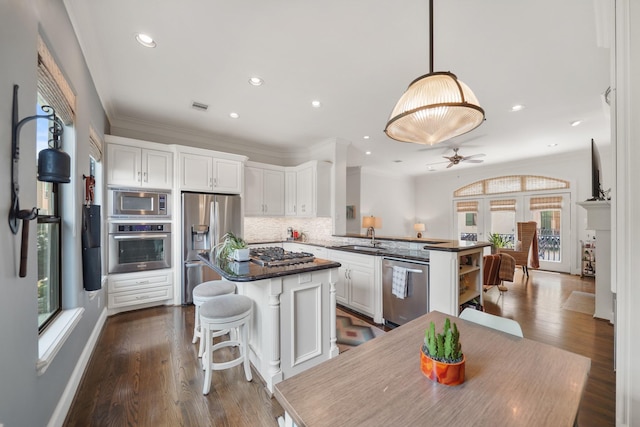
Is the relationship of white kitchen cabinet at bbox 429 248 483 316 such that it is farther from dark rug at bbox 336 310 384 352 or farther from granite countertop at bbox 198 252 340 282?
granite countertop at bbox 198 252 340 282

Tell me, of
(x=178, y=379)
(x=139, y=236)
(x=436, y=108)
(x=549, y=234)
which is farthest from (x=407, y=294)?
(x=549, y=234)

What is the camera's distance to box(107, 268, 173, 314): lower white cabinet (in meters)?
3.29

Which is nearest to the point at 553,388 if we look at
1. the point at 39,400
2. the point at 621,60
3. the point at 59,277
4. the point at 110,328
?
the point at 621,60

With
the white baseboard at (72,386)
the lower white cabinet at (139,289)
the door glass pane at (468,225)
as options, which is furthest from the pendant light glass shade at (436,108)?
the door glass pane at (468,225)

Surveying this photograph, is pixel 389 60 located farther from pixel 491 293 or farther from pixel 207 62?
pixel 491 293

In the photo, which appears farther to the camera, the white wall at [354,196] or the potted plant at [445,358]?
the white wall at [354,196]

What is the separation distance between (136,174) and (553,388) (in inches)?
174

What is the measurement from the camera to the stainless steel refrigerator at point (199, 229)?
12.1 ft

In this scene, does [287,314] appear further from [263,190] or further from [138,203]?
[263,190]

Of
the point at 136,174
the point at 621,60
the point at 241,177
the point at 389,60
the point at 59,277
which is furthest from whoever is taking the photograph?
the point at 241,177

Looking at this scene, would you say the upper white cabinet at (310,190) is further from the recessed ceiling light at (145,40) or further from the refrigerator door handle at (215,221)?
the recessed ceiling light at (145,40)

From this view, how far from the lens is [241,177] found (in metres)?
4.30

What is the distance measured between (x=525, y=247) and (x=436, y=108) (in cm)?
593

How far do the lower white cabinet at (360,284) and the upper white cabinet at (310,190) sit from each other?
1109 millimetres
